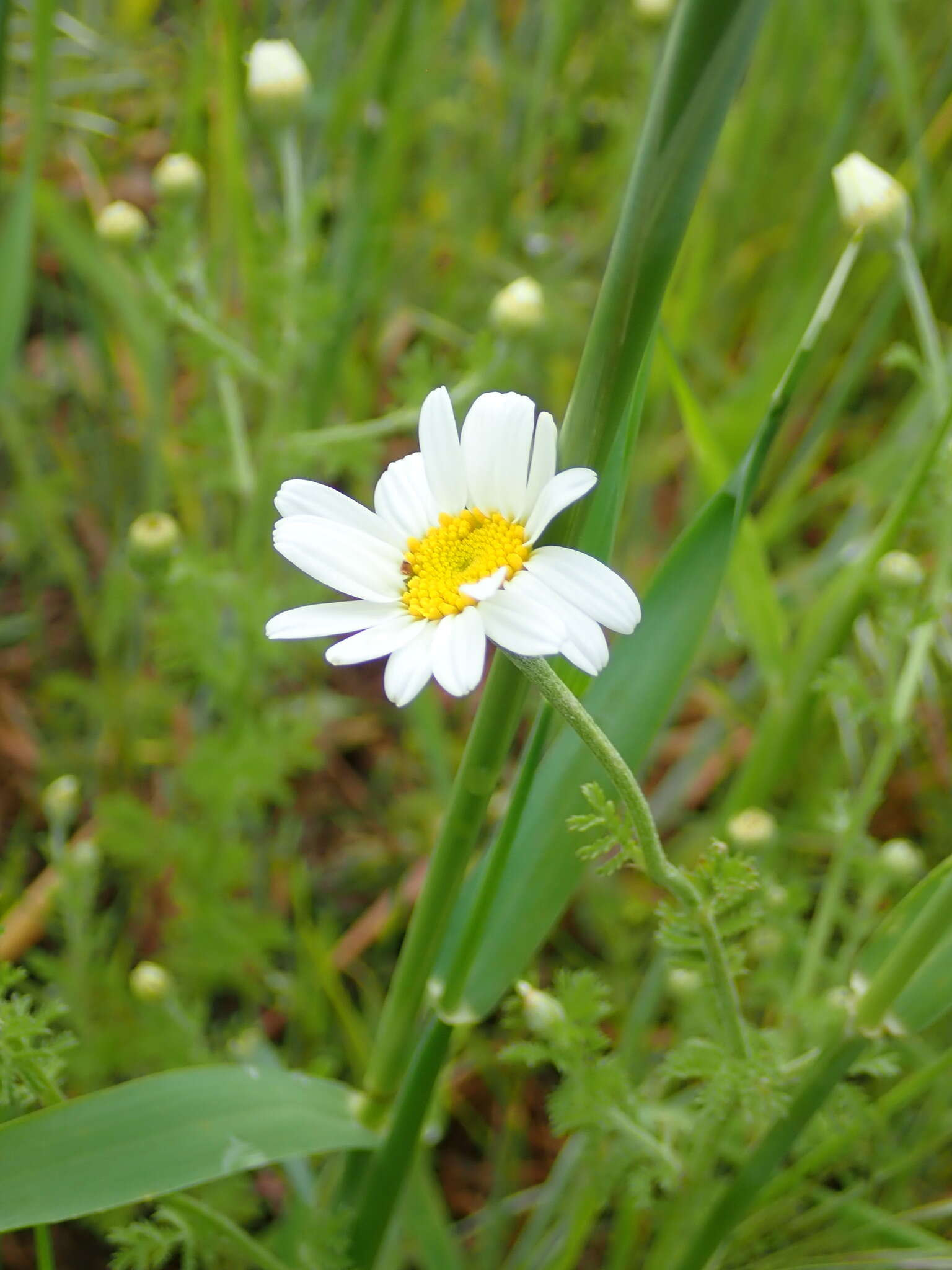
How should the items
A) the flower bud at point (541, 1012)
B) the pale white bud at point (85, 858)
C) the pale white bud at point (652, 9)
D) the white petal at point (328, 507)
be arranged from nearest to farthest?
1. the white petal at point (328, 507)
2. the flower bud at point (541, 1012)
3. the pale white bud at point (85, 858)
4. the pale white bud at point (652, 9)

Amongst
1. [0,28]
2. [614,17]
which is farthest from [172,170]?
[614,17]

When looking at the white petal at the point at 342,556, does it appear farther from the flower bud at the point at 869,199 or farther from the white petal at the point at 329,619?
the flower bud at the point at 869,199

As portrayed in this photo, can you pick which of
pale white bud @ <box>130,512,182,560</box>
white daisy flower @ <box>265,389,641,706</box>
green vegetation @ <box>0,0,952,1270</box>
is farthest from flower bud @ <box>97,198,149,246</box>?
white daisy flower @ <box>265,389,641,706</box>

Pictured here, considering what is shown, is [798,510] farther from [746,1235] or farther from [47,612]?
[47,612]

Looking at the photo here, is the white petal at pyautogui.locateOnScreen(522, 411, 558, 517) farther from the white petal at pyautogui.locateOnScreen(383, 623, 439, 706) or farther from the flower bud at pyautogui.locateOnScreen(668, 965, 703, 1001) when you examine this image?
the flower bud at pyautogui.locateOnScreen(668, 965, 703, 1001)

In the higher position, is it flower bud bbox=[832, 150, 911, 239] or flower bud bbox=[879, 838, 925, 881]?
flower bud bbox=[832, 150, 911, 239]

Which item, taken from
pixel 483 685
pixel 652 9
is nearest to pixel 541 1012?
pixel 483 685

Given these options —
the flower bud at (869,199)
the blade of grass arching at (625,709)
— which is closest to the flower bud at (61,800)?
the blade of grass arching at (625,709)
